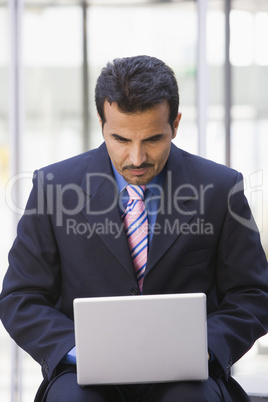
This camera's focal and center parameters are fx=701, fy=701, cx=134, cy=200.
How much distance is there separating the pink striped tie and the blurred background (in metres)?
1.67

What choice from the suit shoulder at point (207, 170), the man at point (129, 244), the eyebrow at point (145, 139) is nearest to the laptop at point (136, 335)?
the man at point (129, 244)

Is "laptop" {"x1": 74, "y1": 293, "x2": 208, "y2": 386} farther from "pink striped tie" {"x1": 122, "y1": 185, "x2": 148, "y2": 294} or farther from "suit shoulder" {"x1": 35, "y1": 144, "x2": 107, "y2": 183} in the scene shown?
"suit shoulder" {"x1": 35, "y1": 144, "x2": 107, "y2": 183}

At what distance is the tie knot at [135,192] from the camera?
2.06 meters

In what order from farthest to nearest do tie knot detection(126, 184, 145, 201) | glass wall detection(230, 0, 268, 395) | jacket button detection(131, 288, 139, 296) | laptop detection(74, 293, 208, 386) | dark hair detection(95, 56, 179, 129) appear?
glass wall detection(230, 0, 268, 395) → tie knot detection(126, 184, 145, 201) → jacket button detection(131, 288, 139, 296) → dark hair detection(95, 56, 179, 129) → laptop detection(74, 293, 208, 386)

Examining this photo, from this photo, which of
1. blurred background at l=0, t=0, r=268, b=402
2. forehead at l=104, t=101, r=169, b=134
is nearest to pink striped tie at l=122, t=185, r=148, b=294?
forehead at l=104, t=101, r=169, b=134

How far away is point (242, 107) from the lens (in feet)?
12.2

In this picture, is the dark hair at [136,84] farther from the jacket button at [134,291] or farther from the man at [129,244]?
the jacket button at [134,291]

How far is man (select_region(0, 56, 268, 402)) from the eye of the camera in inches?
73.4

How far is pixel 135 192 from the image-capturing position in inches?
81.1

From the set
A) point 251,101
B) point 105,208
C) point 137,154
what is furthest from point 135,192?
point 251,101

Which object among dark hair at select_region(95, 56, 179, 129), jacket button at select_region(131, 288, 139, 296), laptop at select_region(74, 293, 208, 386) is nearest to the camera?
laptop at select_region(74, 293, 208, 386)

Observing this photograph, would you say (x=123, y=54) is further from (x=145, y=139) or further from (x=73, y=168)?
(x=145, y=139)

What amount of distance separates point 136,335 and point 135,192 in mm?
575

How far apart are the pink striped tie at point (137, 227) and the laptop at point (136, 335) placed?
390mm
